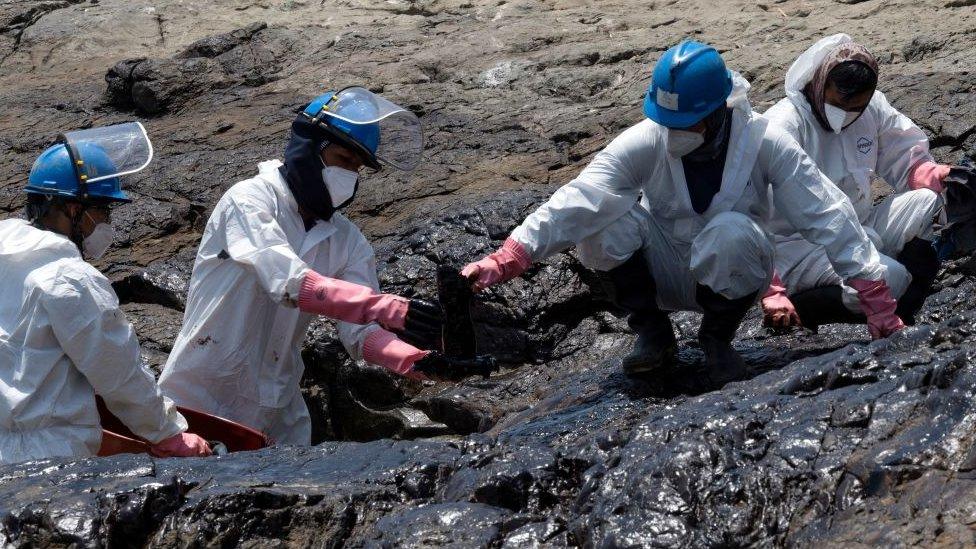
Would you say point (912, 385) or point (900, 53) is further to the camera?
point (900, 53)

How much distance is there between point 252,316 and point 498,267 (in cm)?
122

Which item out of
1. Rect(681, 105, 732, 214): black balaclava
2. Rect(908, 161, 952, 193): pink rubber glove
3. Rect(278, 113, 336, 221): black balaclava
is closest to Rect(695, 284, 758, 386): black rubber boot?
Rect(681, 105, 732, 214): black balaclava

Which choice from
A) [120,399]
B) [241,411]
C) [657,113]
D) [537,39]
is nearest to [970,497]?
[657,113]

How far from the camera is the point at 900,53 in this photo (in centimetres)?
858

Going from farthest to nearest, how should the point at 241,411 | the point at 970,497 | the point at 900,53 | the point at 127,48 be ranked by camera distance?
the point at 127,48
the point at 900,53
the point at 241,411
the point at 970,497

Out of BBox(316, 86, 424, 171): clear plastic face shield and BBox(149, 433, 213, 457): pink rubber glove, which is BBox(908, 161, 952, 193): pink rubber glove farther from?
BBox(149, 433, 213, 457): pink rubber glove

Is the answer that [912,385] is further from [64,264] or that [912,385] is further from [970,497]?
[64,264]

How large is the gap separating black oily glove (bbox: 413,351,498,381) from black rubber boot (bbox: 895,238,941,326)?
1794 mm

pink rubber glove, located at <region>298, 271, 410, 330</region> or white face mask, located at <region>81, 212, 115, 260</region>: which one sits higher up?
white face mask, located at <region>81, 212, 115, 260</region>

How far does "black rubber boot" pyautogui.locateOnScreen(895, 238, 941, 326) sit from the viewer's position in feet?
18.5

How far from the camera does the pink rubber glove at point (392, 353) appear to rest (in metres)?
5.38

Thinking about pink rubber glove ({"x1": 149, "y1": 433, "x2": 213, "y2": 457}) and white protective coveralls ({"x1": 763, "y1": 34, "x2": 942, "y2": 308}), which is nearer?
pink rubber glove ({"x1": 149, "y1": 433, "x2": 213, "y2": 457})

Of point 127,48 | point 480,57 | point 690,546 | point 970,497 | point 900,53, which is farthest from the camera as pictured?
point 127,48

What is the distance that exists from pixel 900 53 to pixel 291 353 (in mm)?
4810
